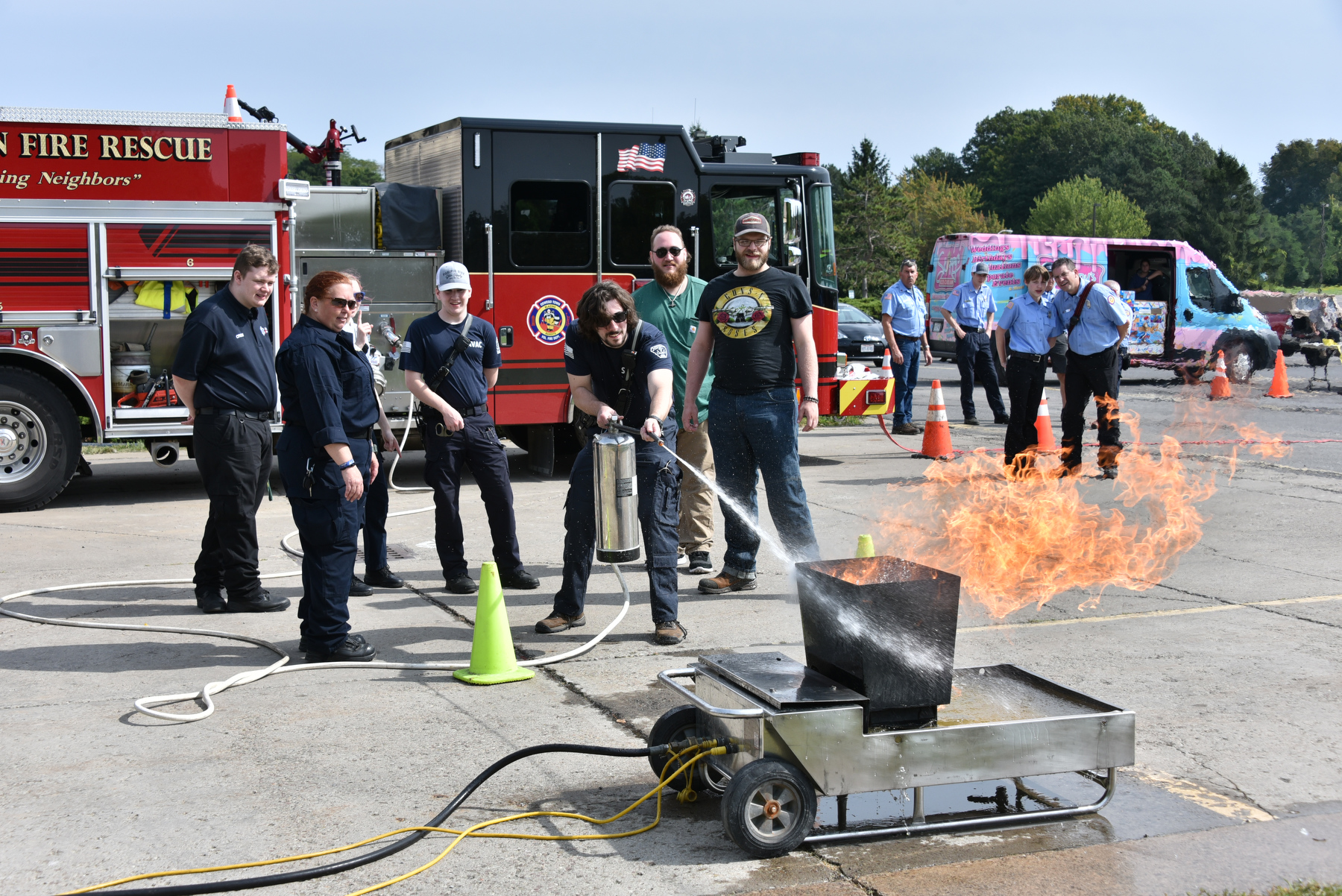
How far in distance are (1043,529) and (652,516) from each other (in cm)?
301

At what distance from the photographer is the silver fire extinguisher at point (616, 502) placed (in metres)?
5.66

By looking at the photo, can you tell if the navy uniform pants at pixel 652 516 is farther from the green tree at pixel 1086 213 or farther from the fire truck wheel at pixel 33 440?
the green tree at pixel 1086 213

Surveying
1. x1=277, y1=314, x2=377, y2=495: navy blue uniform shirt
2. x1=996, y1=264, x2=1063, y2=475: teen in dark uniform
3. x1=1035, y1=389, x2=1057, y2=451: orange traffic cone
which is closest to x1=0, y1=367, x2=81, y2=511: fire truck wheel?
x1=277, y1=314, x2=377, y2=495: navy blue uniform shirt

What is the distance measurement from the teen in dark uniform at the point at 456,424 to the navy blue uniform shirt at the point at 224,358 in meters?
0.85

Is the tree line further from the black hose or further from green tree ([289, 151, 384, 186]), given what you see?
the black hose

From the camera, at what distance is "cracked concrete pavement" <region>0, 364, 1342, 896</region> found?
350 centimetres

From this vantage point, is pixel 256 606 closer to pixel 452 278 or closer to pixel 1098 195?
pixel 452 278

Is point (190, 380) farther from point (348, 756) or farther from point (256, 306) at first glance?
point (348, 756)

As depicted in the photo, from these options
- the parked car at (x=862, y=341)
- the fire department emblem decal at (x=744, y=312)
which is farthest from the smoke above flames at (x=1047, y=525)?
the parked car at (x=862, y=341)

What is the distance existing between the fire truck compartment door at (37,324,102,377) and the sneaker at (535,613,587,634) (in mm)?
5677

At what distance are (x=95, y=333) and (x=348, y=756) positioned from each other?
681 cm

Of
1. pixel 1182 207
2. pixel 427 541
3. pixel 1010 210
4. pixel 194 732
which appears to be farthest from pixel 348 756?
pixel 1010 210

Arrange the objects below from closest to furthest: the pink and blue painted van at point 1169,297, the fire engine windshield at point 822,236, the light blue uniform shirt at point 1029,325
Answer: the light blue uniform shirt at point 1029,325 → the fire engine windshield at point 822,236 → the pink and blue painted van at point 1169,297

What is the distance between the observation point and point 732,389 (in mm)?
6531
